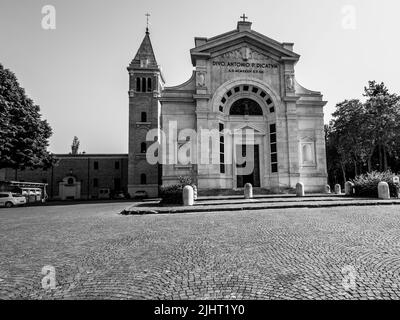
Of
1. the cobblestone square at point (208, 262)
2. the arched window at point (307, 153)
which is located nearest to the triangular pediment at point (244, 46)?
the arched window at point (307, 153)

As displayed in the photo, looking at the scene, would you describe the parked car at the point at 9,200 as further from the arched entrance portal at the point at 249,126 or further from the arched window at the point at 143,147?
the arched entrance portal at the point at 249,126

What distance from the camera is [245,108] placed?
30.0 meters

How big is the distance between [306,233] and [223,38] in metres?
26.1

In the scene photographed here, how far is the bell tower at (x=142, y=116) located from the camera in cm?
4122

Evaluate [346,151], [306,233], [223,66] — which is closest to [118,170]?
[223,66]

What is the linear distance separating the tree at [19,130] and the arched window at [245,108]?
1981 cm

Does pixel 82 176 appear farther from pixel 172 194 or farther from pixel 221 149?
pixel 172 194

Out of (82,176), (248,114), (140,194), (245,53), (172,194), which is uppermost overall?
(245,53)

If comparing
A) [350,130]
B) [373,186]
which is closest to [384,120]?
[350,130]

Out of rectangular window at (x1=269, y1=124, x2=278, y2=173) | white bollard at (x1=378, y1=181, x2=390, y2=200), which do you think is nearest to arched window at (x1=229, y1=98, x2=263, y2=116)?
rectangular window at (x1=269, y1=124, x2=278, y2=173)

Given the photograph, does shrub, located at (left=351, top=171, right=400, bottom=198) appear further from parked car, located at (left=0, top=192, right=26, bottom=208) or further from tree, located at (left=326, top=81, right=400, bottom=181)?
parked car, located at (left=0, top=192, right=26, bottom=208)

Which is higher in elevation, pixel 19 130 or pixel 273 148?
pixel 19 130

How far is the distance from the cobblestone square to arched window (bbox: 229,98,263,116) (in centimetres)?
2196

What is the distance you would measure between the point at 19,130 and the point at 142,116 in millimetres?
19958
